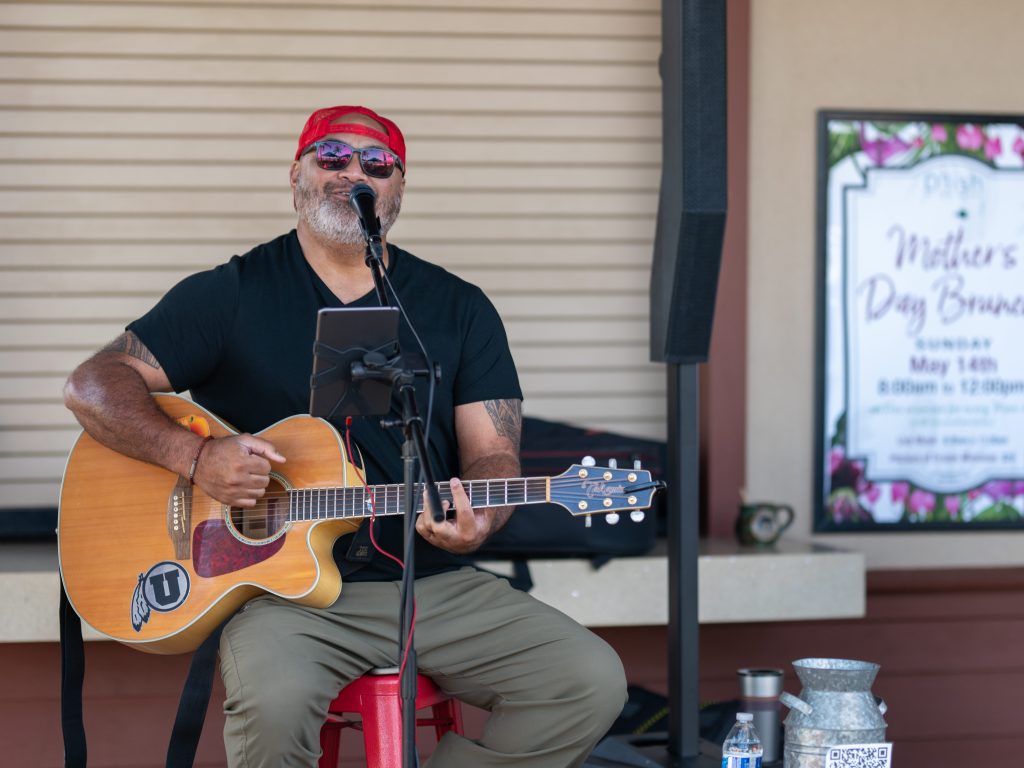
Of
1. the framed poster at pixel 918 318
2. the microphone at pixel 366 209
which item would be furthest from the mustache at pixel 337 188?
the framed poster at pixel 918 318

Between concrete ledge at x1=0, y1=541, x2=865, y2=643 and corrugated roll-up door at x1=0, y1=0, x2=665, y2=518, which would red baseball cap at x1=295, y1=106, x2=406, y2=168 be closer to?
corrugated roll-up door at x1=0, y1=0, x2=665, y2=518

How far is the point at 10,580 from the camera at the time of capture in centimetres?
348

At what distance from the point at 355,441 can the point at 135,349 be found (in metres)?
0.52

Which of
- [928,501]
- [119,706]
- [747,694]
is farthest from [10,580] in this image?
[928,501]

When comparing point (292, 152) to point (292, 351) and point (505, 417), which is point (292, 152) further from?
point (505, 417)

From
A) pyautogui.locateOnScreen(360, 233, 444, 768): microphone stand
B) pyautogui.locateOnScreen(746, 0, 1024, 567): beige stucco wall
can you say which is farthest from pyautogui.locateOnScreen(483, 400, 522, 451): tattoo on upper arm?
pyautogui.locateOnScreen(746, 0, 1024, 567): beige stucco wall

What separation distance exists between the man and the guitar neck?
2.6 inches

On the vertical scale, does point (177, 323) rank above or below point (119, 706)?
above

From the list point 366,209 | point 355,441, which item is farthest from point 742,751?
point 366,209

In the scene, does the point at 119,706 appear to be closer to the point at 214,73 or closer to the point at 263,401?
the point at 263,401

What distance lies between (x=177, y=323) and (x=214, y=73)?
153 centimetres

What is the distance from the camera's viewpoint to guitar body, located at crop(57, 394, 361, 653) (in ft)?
8.57

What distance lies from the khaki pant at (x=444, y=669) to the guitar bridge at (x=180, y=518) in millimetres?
183

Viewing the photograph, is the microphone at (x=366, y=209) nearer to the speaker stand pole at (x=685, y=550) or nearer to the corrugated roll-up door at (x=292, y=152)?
the speaker stand pole at (x=685, y=550)
